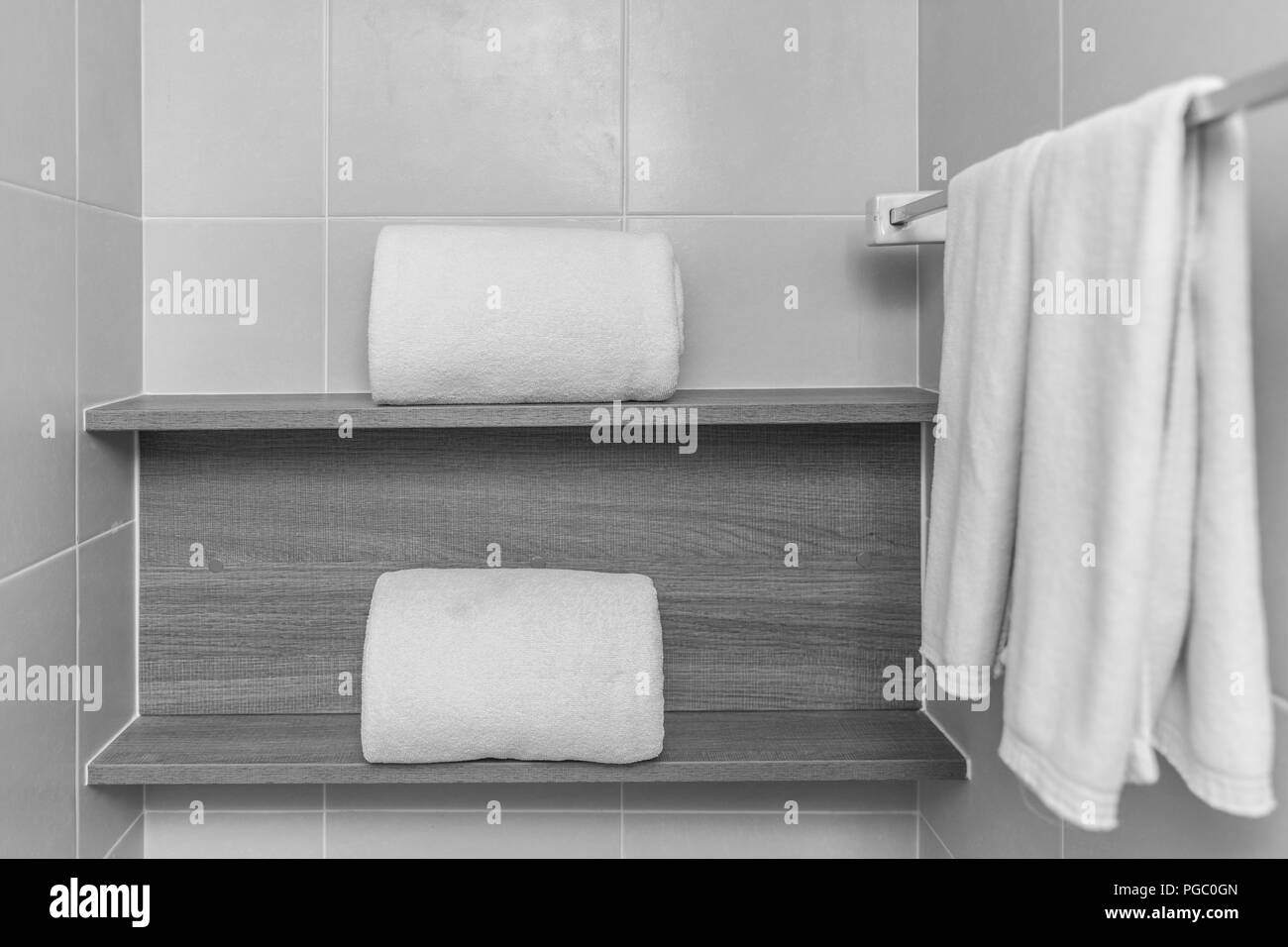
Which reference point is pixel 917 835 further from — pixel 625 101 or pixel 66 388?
pixel 66 388

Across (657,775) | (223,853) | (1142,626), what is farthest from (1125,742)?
(223,853)

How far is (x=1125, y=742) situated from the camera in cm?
55

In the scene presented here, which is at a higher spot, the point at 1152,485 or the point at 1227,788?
the point at 1152,485

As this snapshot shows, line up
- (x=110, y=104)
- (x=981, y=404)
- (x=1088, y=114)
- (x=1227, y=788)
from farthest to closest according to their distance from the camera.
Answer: (x=110, y=104) < (x=1088, y=114) < (x=981, y=404) < (x=1227, y=788)

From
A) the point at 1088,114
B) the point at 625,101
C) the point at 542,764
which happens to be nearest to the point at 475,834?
the point at 542,764

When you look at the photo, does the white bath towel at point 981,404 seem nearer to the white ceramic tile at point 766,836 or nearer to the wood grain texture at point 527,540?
the wood grain texture at point 527,540

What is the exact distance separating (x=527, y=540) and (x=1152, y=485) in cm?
69

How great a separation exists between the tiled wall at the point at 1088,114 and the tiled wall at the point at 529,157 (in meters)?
0.08

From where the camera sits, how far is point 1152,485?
54 cm

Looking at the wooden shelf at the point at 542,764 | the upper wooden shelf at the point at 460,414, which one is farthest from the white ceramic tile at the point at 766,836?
the upper wooden shelf at the point at 460,414

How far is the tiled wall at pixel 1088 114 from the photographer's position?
59 cm
